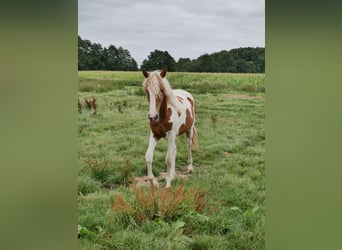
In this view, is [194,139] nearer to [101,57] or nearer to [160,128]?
[160,128]

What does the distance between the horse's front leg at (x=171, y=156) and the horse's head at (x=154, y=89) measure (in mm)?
115

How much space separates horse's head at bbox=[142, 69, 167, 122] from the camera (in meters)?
1.75

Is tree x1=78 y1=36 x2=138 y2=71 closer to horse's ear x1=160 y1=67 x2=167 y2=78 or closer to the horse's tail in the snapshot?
horse's ear x1=160 y1=67 x2=167 y2=78

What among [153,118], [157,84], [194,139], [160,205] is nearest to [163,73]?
[157,84]

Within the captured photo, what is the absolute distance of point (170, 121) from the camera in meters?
1.81

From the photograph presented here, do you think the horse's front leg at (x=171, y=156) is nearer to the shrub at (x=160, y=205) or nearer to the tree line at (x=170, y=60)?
the shrub at (x=160, y=205)

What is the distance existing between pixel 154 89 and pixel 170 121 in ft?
0.49

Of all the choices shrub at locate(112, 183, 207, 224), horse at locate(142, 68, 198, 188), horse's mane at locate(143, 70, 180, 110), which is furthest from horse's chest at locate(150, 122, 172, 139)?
shrub at locate(112, 183, 207, 224)
